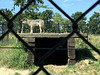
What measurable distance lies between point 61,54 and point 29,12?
4.04 metres

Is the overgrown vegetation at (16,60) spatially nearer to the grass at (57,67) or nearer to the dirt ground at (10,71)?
the grass at (57,67)

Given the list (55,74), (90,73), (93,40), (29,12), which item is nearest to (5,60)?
(55,74)

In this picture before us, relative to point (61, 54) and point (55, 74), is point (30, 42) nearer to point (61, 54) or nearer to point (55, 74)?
point (55, 74)

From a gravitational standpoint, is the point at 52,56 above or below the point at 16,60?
below

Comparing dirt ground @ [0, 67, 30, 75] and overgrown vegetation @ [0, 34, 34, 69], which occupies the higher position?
overgrown vegetation @ [0, 34, 34, 69]

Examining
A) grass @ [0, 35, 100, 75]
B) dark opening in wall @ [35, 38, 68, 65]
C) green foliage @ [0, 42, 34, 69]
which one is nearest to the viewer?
grass @ [0, 35, 100, 75]

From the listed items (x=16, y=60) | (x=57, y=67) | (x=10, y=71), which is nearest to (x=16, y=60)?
(x=16, y=60)

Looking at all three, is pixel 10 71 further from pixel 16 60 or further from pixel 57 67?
pixel 57 67

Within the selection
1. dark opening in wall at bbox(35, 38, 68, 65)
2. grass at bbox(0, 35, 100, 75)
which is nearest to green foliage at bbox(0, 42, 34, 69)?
grass at bbox(0, 35, 100, 75)

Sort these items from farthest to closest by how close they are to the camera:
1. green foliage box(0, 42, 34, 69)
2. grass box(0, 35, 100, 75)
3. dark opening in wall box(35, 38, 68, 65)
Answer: dark opening in wall box(35, 38, 68, 65), green foliage box(0, 42, 34, 69), grass box(0, 35, 100, 75)

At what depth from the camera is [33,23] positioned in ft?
27.4

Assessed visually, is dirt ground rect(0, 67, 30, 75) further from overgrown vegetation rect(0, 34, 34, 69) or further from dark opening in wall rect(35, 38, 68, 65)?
dark opening in wall rect(35, 38, 68, 65)

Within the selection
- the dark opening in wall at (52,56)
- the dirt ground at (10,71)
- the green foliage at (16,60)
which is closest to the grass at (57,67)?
the green foliage at (16,60)

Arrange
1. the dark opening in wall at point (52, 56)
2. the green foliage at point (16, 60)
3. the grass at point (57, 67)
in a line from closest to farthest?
1. the grass at point (57, 67)
2. the green foliage at point (16, 60)
3. the dark opening in wall at point (52, 56)
